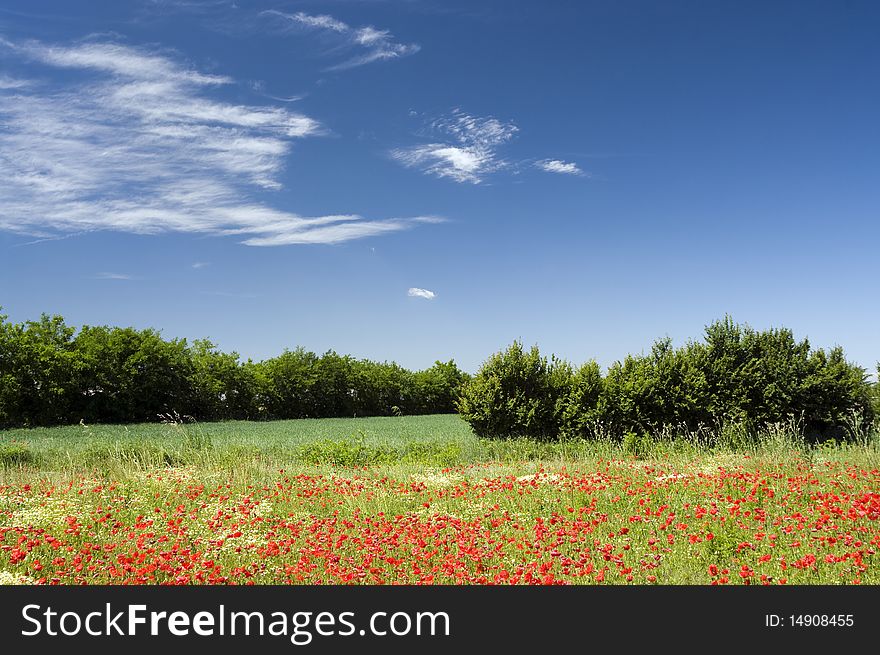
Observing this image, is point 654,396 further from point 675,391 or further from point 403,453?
point 403,453

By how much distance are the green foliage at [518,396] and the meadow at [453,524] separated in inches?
225

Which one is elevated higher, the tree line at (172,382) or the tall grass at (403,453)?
the tree line at (172,382)

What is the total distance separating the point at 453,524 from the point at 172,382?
36435 mm

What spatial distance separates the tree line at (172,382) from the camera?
34.4 meters

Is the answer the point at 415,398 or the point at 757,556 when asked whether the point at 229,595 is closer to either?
the point at 757,556

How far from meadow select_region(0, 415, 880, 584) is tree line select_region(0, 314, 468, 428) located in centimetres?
1890

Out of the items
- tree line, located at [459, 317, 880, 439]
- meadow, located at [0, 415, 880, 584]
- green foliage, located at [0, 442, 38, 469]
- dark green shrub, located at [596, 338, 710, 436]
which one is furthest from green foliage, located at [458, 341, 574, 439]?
green foliage, located at [0, 442, 38, 469]

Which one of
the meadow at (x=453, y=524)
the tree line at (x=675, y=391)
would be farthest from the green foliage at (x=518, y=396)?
the meadow at (x=453, y=524)

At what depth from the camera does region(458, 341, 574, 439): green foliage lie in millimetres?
19234

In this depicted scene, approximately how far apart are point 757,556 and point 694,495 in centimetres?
261

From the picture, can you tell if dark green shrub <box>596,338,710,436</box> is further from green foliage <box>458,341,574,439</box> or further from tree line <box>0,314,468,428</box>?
tree line <box>0,314,468,428</box>

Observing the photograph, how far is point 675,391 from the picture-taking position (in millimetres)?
19016

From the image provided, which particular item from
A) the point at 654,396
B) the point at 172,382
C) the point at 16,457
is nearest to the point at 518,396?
the point at 654,396

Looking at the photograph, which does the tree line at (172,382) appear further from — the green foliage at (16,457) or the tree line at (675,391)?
the green foliage at (16,457)
